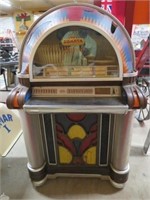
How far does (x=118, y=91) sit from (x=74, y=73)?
329 mm

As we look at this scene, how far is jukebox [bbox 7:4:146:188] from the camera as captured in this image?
1.23 m

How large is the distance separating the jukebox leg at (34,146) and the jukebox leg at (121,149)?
0.59m

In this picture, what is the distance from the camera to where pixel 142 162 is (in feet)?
6.30

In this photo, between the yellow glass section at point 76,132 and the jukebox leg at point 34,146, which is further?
the yellow glass section at point 76,132

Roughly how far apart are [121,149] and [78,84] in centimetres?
60

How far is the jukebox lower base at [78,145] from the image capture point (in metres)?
1.44

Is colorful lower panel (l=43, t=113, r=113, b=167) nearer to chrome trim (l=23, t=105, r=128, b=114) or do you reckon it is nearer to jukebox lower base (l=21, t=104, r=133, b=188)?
jukebox lower base (l=21, t=104, r=133, b=188)

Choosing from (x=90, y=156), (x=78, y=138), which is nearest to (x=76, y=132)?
(x=78, y=138)

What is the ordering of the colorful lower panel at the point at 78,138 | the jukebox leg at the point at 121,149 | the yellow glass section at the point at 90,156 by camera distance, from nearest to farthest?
the jukebox leg at the point at 121,149 < the colorful lower panel at the point at 78,138 < the yellow glass section at the point at 90,156

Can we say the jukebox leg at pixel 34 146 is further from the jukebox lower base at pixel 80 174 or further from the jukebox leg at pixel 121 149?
the jukebox leg at pixel 121 149

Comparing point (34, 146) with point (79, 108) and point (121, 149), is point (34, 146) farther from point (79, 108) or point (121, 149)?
point (121, 149)

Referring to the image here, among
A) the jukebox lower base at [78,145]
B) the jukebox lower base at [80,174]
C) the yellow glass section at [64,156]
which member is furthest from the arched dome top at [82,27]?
the jukebox lower base at [80,174]

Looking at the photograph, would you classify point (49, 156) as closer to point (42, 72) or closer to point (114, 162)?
point (114, 162)

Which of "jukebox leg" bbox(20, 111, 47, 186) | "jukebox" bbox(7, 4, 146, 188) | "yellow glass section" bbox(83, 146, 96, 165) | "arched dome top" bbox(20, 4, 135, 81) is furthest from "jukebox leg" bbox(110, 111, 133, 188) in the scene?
"jukebox leg" bbox(20, 111, 47, 186)
